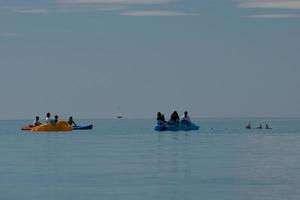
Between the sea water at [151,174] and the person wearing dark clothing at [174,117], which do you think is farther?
the person wearing dark clothing at [174,117]

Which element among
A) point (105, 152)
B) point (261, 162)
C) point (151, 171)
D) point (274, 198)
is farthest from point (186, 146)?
point (274, 198)

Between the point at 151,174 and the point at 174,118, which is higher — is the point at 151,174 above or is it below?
below

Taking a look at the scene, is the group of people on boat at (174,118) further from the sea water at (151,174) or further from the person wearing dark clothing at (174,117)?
the sea water at (151,174)

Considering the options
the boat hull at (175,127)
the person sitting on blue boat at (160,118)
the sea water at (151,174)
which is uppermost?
the person sitting on blue boat at (160,118)

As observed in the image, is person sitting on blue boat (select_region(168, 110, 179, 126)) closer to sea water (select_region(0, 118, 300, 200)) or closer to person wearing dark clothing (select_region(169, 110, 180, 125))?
person wearing dark clothing (select_region(169, 110, 180, 125))

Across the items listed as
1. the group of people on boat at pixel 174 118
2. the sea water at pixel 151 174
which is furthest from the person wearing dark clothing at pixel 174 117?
the sea water at pixel 151 174

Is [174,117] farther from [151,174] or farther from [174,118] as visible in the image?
[151,174]

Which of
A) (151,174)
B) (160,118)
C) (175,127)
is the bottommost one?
(151,174)

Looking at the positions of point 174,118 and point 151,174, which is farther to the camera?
point 174,118

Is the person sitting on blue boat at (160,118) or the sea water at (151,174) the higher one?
the person sitting on blue boat at (160,118)

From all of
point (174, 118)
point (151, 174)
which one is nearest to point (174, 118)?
point (174, 118)

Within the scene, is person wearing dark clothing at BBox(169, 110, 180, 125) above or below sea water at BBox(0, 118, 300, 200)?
above

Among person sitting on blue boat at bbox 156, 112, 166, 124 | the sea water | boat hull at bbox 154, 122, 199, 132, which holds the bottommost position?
the sea water

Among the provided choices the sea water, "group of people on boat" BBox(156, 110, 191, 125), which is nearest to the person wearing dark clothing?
"group of people on boat" BBox(156, 110, 191, 125)
